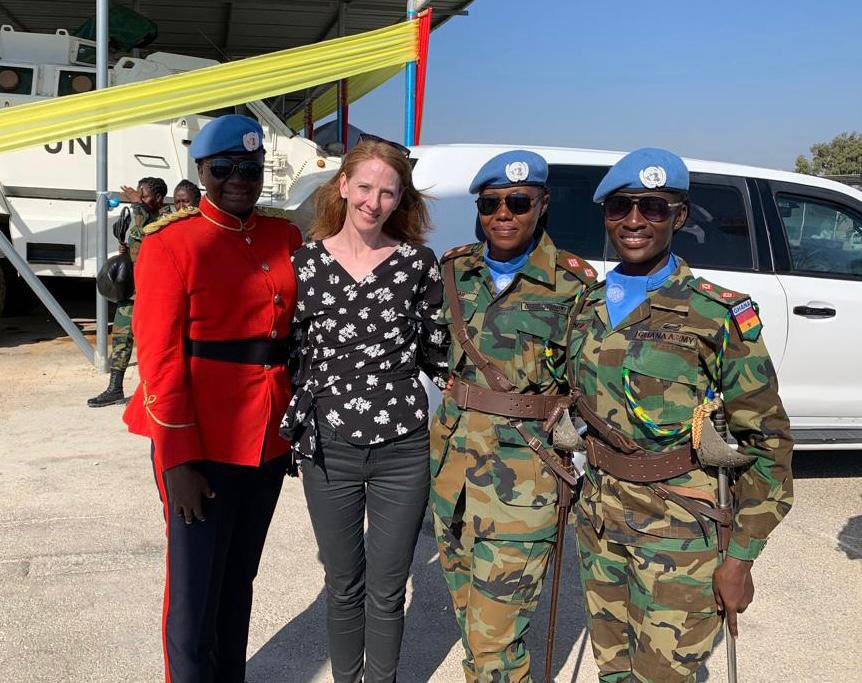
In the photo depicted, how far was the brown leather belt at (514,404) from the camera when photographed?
213 cm

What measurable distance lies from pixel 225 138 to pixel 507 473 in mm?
1178

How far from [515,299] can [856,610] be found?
7.59ft

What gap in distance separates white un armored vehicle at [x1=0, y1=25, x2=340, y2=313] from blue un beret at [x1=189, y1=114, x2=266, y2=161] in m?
7.03

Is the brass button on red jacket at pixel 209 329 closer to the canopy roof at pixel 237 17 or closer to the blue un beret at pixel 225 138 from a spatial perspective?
the blue un beret at pixel 225 138

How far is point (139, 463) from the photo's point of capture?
4.94 meters

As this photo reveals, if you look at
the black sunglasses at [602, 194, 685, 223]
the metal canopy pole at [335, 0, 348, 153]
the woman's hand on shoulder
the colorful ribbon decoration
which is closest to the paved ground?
the woman's hand on shoulder

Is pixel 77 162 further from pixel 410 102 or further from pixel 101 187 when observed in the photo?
pixel 410 102

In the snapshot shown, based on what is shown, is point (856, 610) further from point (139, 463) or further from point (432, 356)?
point (139, 463)

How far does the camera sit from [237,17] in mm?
14719

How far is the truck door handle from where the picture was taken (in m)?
4.31

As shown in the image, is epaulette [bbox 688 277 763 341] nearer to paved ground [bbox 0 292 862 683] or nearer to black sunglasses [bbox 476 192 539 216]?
black sunglasses [bbox 476 192 539 216]

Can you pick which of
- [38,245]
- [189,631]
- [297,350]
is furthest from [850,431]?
[38,245]

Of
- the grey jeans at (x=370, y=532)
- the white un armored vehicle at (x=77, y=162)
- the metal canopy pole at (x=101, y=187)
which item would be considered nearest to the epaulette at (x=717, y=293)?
the grey jeans at (x=370, y=532)

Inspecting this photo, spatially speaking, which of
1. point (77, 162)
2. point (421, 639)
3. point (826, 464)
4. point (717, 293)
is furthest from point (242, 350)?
point (77, 162)
